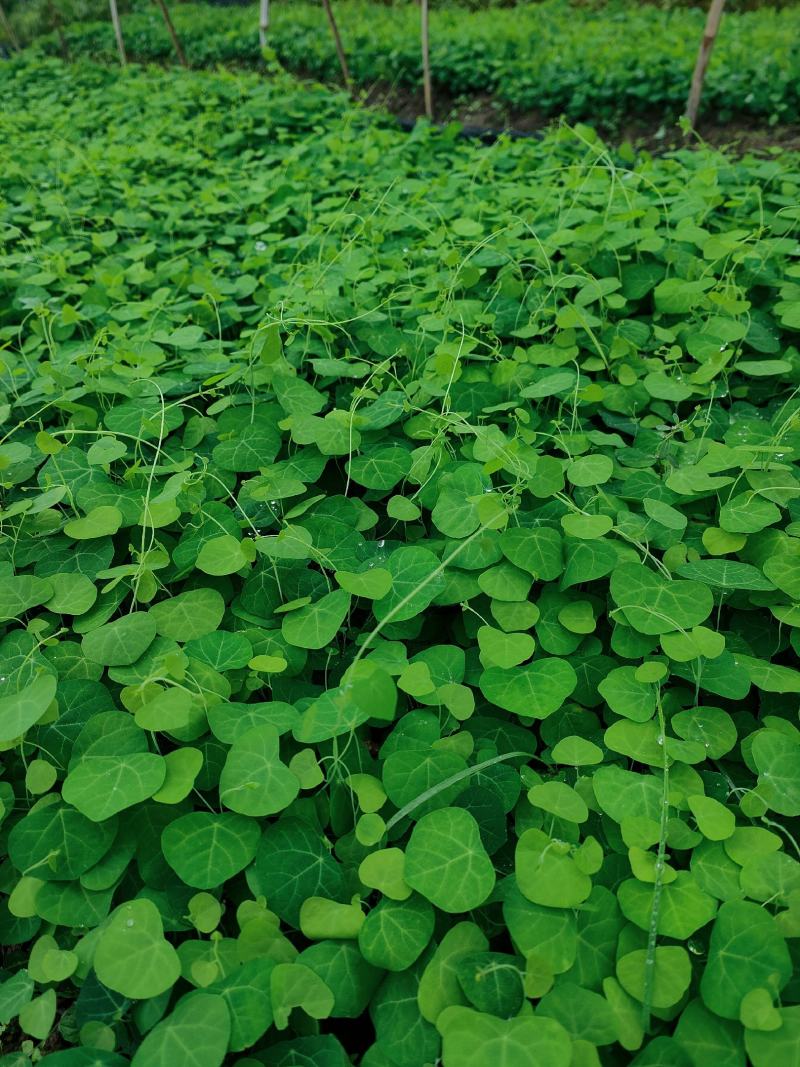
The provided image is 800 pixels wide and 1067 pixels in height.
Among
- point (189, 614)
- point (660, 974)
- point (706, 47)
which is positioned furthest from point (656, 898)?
point (706, 47)

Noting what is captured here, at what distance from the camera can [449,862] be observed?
1.12m

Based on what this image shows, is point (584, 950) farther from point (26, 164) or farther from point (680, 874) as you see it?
point (26, 164)

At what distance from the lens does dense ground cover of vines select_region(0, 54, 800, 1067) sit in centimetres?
106

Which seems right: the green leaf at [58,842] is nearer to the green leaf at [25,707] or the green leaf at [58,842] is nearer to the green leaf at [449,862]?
the green leaf at [25,707]

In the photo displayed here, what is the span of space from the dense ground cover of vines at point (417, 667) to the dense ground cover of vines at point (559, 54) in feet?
12.1

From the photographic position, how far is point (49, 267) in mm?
3021

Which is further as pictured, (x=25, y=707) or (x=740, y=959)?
(x=25, y=707)

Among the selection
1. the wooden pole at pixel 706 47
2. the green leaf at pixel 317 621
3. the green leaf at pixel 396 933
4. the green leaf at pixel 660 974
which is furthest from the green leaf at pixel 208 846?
the wooden pole at pixel 706 47

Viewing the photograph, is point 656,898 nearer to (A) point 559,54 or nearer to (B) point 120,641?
(B) point 120,641

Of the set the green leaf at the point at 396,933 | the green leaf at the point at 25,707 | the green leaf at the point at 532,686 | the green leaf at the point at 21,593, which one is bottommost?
the green leaf at the point at 396,933

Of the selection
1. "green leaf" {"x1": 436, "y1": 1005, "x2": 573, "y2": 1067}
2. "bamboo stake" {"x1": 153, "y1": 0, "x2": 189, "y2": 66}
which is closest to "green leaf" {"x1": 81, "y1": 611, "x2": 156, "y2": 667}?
"green leaf" {"x1": 436, "y1": 1005, "x2": 573, "y2": 1067}

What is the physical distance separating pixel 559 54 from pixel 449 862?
730cm

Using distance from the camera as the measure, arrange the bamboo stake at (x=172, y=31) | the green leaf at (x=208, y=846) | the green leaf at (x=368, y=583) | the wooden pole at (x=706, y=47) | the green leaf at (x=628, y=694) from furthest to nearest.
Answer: the bamboo stake at (x=172, y=31) < the wooden pole at (x=706, y=47) < the green leaf at (x=368, y=583) < the green leaf at (x=628, y=694) < the green leaf at (x=208, y=846)

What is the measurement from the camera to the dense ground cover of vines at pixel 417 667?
106cm
